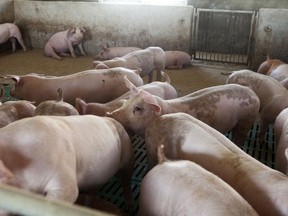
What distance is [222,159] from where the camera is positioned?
1708 millimetres

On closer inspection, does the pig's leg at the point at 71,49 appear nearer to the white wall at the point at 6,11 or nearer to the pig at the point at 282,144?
the white wall at the point at 6,11

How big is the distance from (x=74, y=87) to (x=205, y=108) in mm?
1146

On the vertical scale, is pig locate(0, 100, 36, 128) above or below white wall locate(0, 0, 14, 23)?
below

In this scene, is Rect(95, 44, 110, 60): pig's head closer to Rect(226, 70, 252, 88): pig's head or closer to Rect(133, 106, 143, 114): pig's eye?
Rect(226, 70, 252, 88): pig's head

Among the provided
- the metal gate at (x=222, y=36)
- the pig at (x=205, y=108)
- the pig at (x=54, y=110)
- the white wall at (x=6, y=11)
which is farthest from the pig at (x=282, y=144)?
the white wall at (x=6, y=11)

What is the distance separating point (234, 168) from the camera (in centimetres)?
165

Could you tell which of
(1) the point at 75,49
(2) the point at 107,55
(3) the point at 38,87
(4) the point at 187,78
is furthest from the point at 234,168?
(1) the point at 75,49

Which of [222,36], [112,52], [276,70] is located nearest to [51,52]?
[112,52]

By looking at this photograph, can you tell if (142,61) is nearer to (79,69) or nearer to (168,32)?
(79,69)

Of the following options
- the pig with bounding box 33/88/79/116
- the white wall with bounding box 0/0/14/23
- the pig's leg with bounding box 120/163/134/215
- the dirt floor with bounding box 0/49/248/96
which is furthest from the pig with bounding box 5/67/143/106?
the white wall with bounding box 0/0/14/23

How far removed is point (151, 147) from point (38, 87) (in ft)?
4.62

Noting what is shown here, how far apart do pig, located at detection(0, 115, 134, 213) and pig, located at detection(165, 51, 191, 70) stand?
370cm

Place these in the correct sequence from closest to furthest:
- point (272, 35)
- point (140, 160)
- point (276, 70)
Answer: point (140, 160)
point (276, 70)
point (272, 35)

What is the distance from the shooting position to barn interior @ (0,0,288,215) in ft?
16.7
